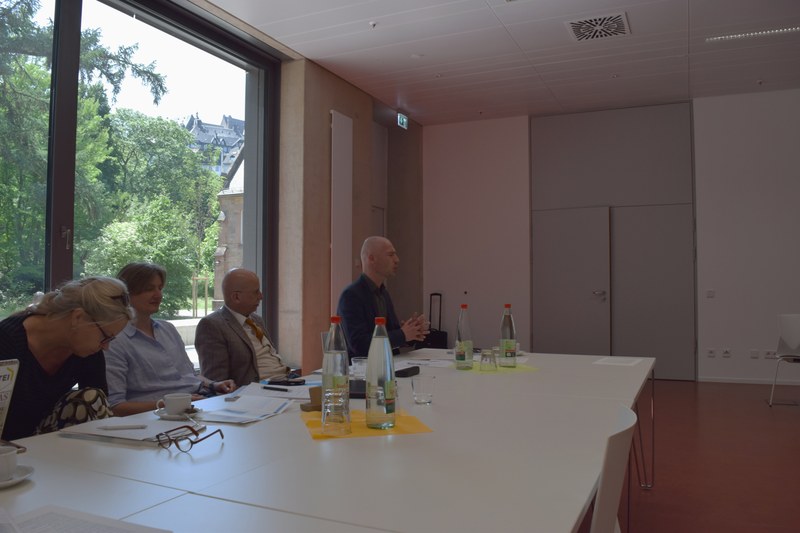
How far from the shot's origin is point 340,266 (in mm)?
6859

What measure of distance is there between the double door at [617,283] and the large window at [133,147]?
395 centimetres

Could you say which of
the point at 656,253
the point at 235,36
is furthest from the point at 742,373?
the point at 235,36

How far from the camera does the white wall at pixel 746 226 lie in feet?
24.1

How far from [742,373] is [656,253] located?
5.67 feet

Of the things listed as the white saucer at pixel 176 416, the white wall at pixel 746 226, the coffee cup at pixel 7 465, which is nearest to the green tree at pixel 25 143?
the white saucer at pixel 176 416

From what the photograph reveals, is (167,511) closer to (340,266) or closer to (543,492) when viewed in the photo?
(543,492)

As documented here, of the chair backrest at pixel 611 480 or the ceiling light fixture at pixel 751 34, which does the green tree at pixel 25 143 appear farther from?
the ceiling light fixture at pixel 751 34

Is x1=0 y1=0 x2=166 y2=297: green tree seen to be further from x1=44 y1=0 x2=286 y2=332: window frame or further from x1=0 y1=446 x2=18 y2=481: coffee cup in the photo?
x1=0 y1=446 x2=18 y2=481: coffee cup

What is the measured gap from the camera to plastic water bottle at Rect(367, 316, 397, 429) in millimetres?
1909

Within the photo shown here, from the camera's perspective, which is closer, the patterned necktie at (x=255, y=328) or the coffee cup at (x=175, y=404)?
the coffee cup at (x=175, y=404)

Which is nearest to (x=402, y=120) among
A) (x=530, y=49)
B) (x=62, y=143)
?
(x=530, y=49)

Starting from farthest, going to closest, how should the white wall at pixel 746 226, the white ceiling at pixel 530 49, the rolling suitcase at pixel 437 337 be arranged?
the rolling suitcase at pixel 437 337 < the white wall at pixel 746 226 < the white ceiling at pixel 530 49

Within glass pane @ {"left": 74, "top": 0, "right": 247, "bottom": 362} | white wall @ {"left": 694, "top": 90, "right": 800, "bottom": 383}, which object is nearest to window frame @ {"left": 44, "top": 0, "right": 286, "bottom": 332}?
glass pane @ {"left": 74, "top": 0, "right": 247, "bottom": 362}

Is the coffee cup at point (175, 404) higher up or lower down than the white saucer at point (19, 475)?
higher up
